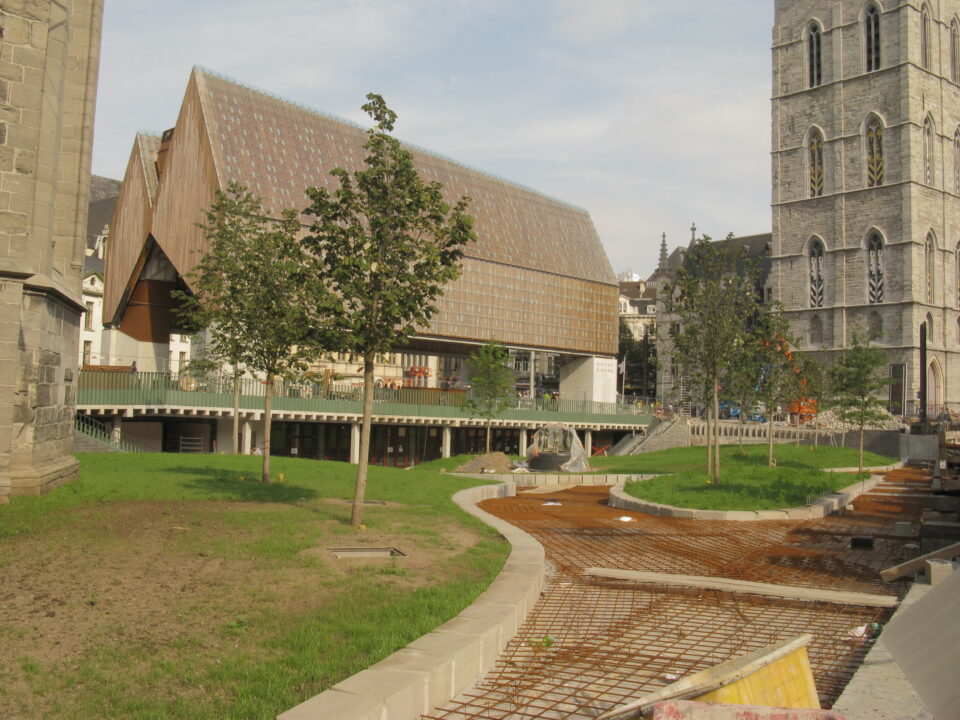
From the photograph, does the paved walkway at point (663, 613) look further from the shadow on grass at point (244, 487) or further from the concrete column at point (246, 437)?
the concrete column at point (246, 437)

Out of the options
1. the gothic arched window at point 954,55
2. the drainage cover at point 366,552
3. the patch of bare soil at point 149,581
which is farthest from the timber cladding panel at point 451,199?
the gothic arched window at point 954,55

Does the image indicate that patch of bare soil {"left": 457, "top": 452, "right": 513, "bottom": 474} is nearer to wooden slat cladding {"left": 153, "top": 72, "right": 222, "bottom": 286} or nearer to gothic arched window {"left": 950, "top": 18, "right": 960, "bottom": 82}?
wooden slat cladding {"left": 153, "top": 72, "right": 222, "bottom": 286}

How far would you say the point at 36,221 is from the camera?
11.8 m

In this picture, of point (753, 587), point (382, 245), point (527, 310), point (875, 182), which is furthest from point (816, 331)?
point (753, 587)

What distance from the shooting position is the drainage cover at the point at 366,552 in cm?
931

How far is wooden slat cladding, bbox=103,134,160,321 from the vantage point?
56188 mm

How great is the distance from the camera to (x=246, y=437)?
144ft

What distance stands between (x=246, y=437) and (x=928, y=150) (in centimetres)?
6494

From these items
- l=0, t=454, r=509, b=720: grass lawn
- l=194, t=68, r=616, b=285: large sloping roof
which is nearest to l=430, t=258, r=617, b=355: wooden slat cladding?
l=194, t=68, r=616, b=285: large sloping roof

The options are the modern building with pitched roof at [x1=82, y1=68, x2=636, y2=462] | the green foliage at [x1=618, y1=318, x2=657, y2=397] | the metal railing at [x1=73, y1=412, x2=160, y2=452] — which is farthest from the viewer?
the green foliage at [x1=618, y1=318, x2=657, y2=397]

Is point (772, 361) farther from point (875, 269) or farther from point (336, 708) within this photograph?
point (875, 269)

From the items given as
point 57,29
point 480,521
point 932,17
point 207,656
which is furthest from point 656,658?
point 932,17

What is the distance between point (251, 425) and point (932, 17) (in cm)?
7034

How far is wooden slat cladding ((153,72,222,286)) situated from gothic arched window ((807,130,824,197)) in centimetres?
5284
